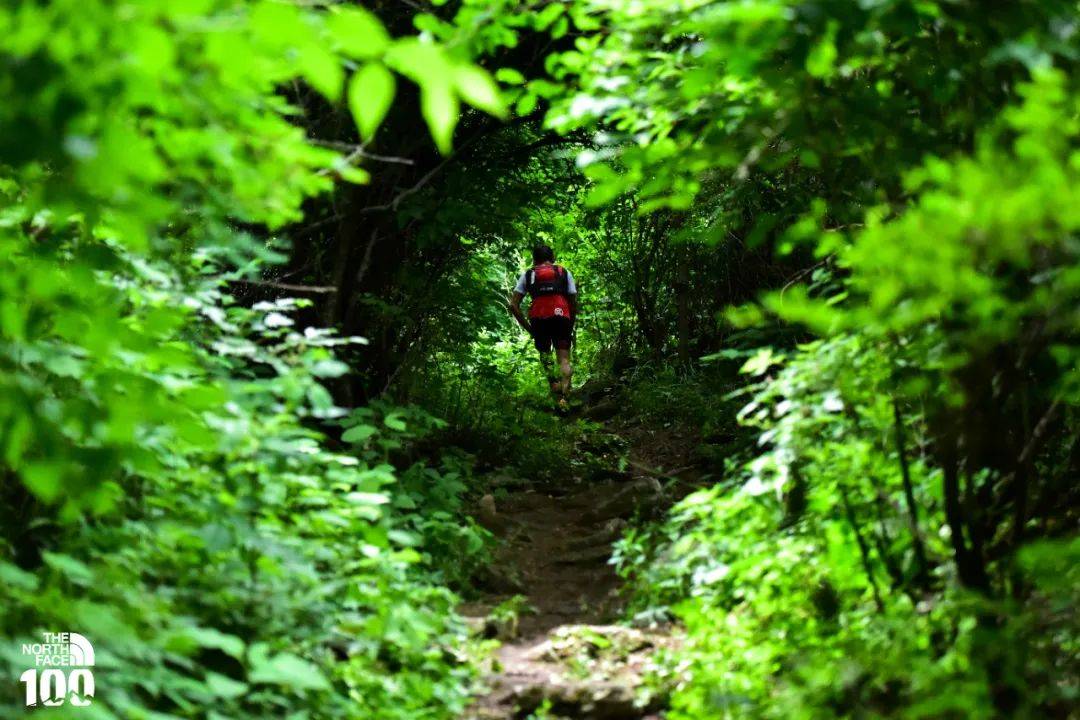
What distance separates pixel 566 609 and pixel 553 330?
16.9 ft

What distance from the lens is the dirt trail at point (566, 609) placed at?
3713 mm

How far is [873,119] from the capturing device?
9.26 feet

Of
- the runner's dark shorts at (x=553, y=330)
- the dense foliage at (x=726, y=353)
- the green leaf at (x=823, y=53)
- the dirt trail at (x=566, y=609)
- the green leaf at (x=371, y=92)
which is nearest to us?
the green leaf at (x=371, y=92)

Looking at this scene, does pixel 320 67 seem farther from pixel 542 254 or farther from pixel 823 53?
pixel 542 254

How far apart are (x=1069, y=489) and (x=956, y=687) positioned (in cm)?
179

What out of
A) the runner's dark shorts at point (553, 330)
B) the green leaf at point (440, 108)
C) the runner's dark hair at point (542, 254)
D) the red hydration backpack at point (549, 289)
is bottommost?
the green leaf at point (440, 108)

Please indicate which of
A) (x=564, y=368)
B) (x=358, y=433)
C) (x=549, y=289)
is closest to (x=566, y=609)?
(x=358, y=433)

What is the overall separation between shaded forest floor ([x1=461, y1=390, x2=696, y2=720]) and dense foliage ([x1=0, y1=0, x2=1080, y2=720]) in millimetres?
227

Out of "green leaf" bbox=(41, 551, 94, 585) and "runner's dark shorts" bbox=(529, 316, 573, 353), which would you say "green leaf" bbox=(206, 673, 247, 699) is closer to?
"green leaf" bbox=(41, 551, 94, 585)

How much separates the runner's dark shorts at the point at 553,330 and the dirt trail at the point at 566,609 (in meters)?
2.68

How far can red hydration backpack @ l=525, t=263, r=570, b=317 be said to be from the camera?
9812 millimetres

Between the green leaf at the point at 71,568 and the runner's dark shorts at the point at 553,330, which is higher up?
the runner's dark shorts at the point at 553,330

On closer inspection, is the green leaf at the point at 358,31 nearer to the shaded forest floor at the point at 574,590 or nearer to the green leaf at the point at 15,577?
the green leaf at the point at 15,577
